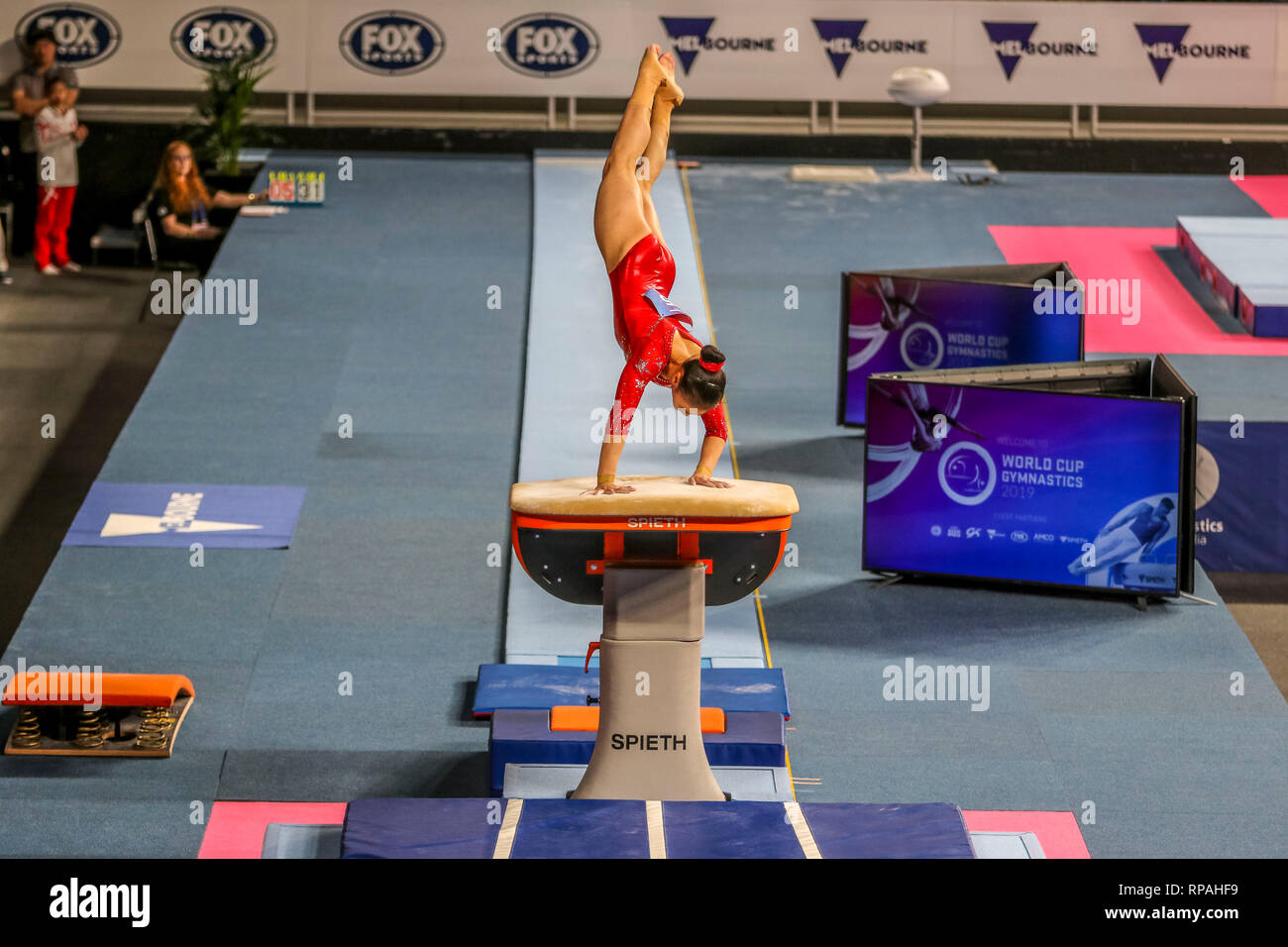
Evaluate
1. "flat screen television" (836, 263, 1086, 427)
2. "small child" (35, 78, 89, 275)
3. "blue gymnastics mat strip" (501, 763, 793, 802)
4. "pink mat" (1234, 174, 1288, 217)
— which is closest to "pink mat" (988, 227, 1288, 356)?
"pink mat" (1234, 174, 1288, 217)

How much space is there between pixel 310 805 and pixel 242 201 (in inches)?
356

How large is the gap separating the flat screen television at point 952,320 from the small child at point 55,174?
6974 mm

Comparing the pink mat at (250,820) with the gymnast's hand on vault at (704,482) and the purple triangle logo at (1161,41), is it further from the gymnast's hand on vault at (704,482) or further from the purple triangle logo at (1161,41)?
the purple triangle logo at (1161,41)

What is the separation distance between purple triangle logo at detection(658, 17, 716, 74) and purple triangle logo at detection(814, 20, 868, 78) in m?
1.05

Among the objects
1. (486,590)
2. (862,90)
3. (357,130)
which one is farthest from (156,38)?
(486,590)

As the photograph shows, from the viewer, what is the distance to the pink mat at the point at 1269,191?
1513 cm

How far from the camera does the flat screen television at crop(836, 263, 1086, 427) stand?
933cm

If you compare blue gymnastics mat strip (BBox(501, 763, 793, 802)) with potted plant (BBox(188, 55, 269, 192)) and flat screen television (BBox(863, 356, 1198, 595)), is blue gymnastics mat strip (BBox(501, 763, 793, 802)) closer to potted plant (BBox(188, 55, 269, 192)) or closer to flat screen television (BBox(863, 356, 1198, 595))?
flat screen television (BBox(863, 356, 1198, 595))

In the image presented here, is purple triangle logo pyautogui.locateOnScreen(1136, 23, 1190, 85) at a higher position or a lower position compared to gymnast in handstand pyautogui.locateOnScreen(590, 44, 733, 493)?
higher

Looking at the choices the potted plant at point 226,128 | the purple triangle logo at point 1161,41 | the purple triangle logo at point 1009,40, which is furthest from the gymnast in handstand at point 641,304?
the purple triangle logo at point 1161,41

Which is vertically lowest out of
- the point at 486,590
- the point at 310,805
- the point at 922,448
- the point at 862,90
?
the point at 310,805

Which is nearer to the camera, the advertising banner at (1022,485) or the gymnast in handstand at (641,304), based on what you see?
the gymnast in handstand at (641,304)
